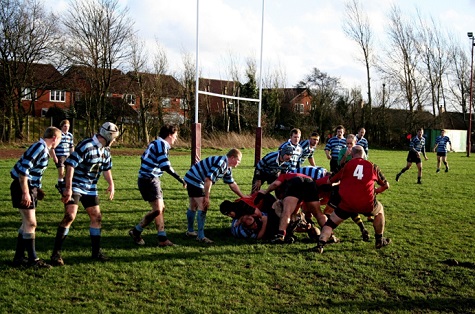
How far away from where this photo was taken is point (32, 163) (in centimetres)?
584

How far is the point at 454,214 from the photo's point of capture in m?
10.8

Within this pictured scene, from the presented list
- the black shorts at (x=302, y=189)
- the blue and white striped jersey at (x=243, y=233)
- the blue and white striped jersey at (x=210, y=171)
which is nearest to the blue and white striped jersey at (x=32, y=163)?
Result: the blue and white striped jersey at (x=210, y=171)

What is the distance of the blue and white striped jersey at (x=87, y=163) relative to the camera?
20.0 feet

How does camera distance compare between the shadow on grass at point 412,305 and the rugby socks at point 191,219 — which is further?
the rugby socks at point 191,219

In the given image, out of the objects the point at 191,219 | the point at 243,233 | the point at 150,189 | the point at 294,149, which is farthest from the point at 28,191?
the point at 294,149

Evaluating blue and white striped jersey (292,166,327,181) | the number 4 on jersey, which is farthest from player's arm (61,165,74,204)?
blue and white striped jersey (292,166,327,181)

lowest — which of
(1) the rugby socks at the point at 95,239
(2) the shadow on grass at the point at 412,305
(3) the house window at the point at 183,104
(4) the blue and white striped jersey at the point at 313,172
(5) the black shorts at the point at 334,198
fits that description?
(2) the shadow on grass at the point at 412,305

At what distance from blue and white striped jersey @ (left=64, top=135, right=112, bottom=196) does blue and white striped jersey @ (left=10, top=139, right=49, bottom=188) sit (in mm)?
319

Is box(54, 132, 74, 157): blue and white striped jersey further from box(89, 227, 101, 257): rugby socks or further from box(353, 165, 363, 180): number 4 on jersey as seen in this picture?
box(353, 165, 363, 180): number 4 on jersey

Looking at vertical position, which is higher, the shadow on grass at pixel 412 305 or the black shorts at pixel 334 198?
the black shorts at pixel 334 198

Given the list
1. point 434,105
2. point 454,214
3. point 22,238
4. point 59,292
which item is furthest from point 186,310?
point 434,105

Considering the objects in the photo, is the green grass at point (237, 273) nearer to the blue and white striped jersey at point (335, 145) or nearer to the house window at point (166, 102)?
the blue and white striped jersey at point (335, 145)

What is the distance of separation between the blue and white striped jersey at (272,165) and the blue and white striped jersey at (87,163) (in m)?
4.07

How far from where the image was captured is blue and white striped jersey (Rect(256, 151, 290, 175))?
382 inches
